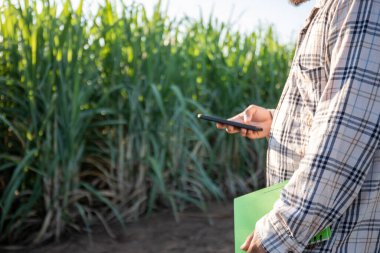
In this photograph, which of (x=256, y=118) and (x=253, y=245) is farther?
(x=256, y=118)

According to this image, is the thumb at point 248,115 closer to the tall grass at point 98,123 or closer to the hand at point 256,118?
the hand at point 256,118

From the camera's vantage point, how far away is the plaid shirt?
967 mm

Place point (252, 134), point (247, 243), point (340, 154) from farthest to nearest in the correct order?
point (252, 134) < point (247, 243) < point (340, 154)

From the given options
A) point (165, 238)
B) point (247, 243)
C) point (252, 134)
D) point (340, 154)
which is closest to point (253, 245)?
point (247, 243)

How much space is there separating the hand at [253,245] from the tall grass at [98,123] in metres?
2.18

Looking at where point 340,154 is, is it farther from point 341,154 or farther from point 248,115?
point 248,115

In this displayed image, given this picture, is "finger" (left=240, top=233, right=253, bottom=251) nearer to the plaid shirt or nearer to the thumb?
the plaid shirt

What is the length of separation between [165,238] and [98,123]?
757 millimetres

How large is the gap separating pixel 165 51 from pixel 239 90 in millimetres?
731

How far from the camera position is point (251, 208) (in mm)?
1155

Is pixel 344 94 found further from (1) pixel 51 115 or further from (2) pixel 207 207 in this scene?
(2) pixel 207 207

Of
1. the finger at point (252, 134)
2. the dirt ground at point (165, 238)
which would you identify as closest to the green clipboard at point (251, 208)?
the finger at point (252, 134)

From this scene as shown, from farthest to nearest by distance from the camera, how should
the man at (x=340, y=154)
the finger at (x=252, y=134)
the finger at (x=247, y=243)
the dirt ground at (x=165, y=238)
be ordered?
the dirt ground at (x=165, y=238) → the finger at (x=252, y=134) → the finger at (x=247, y=243) → the man at (x=340, y=154)

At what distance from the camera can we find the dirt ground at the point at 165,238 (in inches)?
124
